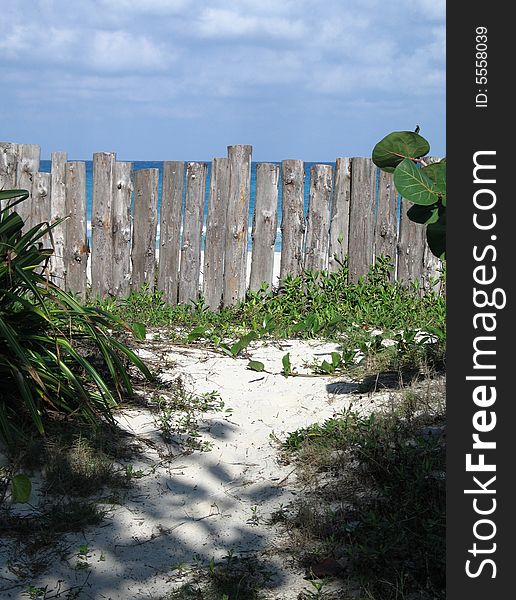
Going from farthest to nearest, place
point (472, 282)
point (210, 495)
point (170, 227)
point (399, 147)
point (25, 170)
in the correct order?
point (25, 170) → point (170, 227) → point (210, 495) → point (399, 147) → point (472, 282)

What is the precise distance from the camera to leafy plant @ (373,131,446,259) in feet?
11.4

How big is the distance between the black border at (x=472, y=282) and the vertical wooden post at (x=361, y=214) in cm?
592

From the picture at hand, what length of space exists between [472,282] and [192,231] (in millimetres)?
6071

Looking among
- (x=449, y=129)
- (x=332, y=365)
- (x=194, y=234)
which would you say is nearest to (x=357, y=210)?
(x=194, y=234)

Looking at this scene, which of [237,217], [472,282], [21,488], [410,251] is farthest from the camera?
[410,251]

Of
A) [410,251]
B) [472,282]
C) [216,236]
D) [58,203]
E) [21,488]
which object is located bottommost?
[21,488]

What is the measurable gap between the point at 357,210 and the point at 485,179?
597cm

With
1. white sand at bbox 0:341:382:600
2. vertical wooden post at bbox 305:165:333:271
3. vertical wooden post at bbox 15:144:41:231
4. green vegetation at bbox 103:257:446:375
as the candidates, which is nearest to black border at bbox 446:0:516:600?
white sand at bbox 0:341:382:600

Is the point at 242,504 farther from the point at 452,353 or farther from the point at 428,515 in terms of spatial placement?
the point at 452,353

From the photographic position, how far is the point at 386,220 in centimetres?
783

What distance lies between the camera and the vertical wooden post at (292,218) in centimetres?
773

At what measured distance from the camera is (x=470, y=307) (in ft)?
6.03

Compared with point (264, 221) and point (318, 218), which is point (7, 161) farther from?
point (318, 218)

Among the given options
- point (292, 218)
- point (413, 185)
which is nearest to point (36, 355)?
point (413, 185)
